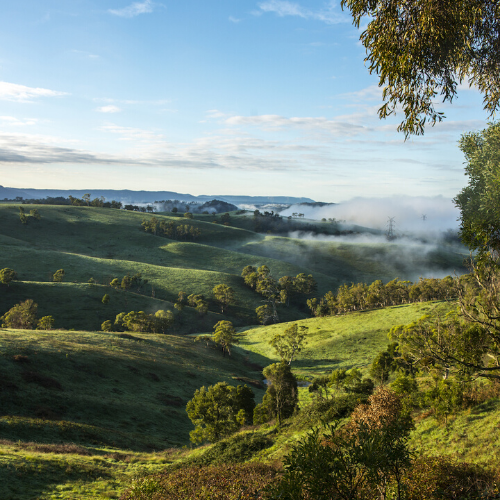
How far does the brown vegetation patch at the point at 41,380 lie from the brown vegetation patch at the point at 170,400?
607 inches

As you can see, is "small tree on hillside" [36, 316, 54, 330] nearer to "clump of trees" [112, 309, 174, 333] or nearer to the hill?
the hill

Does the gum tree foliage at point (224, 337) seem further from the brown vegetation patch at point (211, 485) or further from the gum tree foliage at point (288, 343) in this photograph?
the brown vegetation patch at point (211, 485)

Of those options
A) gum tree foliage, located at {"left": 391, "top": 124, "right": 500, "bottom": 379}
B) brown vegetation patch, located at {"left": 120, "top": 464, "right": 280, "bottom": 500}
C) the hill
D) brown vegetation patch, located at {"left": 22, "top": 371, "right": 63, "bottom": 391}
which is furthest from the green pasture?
gum tree foliage, located at {"left": 391, "top": 124, "right": 500, "bottom": 379}

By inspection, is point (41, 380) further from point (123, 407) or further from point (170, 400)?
point (170, 400)

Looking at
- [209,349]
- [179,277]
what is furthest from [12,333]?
[179,277]

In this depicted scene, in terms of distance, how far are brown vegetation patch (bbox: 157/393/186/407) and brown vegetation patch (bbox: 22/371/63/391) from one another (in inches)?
607

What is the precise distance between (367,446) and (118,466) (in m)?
28.7

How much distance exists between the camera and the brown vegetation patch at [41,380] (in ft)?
152

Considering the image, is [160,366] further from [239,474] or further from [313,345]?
[239,474]

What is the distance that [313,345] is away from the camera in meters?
92.1

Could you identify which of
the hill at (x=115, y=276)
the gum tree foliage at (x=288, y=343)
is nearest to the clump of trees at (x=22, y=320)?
the hill at (x=115, y=276)

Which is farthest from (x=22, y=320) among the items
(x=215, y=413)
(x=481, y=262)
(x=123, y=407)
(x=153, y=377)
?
(x=481, y=262)

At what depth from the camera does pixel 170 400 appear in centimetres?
5584

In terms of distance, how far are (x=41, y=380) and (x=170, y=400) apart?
19455mm
